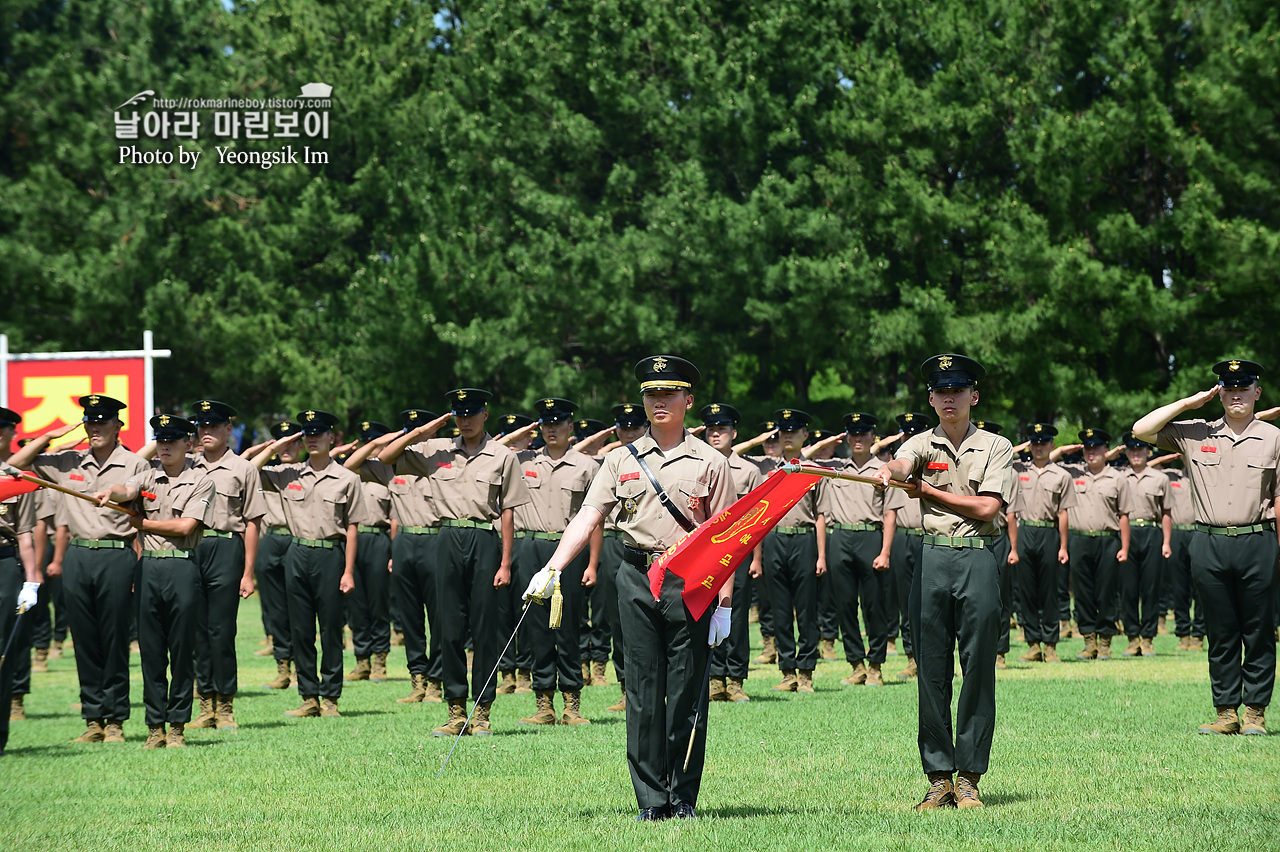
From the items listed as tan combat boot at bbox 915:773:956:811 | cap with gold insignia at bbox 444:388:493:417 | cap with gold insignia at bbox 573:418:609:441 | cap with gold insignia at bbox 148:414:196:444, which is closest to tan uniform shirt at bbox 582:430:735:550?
tan combat boot at bbox 915:773:956:811

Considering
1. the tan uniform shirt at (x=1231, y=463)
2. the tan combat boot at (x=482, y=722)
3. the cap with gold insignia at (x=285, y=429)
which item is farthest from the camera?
the cap with gold insignia at (x=285, y=429)

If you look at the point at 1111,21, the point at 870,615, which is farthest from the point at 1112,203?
the point at 870,615

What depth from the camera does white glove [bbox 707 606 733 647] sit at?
832 cm

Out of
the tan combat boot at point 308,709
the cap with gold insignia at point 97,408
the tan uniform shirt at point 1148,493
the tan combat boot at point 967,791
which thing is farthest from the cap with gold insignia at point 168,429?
the tan uniform shirt at point 1148,493

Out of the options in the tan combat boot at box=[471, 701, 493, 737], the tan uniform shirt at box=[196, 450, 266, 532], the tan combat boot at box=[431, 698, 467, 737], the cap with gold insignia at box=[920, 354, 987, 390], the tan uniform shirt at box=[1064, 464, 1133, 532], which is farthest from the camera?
the tan uniform shirt at box=[1064, 464, 1133, 532]

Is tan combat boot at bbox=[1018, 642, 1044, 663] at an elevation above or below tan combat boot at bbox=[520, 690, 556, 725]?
below

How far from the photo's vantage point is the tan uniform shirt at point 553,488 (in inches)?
593

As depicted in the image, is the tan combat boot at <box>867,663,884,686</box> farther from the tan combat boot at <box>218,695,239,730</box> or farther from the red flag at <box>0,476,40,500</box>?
the red flag at <box>0,476,40,500</box>

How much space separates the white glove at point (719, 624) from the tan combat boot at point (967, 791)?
1.56 metres

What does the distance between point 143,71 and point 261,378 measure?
8009mm

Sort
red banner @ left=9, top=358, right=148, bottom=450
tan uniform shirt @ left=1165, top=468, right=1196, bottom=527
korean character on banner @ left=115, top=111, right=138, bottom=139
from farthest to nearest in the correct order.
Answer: korean character on banner @ left=115, top=111, right=138, bottom=139 → red banner @ left=9, top=358, right=148, bottom=450 → tan uniform shirt @ left=1165, top=468, right=1196, bottom=527

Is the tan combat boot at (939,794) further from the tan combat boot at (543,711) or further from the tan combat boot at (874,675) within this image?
the tan combat boot at (874,675)

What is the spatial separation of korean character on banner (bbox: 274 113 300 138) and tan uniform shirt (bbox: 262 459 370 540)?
2528 cm

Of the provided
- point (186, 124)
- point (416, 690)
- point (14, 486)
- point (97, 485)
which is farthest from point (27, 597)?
point (186, 124)
